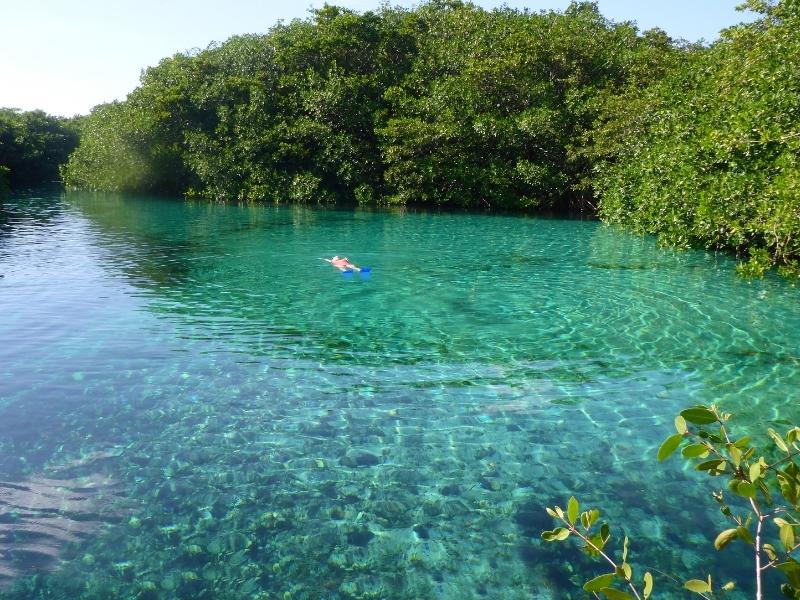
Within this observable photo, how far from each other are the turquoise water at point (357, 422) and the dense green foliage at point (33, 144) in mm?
48113

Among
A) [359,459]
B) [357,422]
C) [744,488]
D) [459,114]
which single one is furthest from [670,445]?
[459,114]

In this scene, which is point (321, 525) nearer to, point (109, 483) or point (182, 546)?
→ point (182, 546)

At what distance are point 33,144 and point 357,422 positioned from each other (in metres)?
61.0

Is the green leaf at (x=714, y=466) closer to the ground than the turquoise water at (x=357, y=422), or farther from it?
farther from it

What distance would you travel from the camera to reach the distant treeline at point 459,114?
59.8ft

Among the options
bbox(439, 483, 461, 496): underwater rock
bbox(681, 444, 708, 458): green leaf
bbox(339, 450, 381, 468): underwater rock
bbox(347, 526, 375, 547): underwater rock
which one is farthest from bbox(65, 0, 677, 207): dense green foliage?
bbox(681, 444, 708, 458): green leaf

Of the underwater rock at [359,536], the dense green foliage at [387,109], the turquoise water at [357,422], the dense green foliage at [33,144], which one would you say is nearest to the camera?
the turquoise water at [357,422]

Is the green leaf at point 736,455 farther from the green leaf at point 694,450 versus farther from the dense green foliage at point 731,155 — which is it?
the dense green foliage at point 731,155

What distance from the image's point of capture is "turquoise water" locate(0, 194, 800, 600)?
401 centimetres

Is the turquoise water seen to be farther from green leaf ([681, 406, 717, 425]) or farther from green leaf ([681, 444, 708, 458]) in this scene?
green leaf ([681, 406, 717, 425])

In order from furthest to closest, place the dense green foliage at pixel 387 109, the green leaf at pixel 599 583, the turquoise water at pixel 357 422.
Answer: the dense green foliage at pixel 387 109 < the turquoise water at pixel 357 422 < the green leaf at pixel 599 583

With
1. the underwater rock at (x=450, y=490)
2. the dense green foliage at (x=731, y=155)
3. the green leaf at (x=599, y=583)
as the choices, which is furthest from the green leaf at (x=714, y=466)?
the dense green foliage at (x=731, y=155)

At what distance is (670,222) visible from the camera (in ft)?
54.4

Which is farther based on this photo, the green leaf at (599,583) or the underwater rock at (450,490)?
the underwater rock at (450,490)
